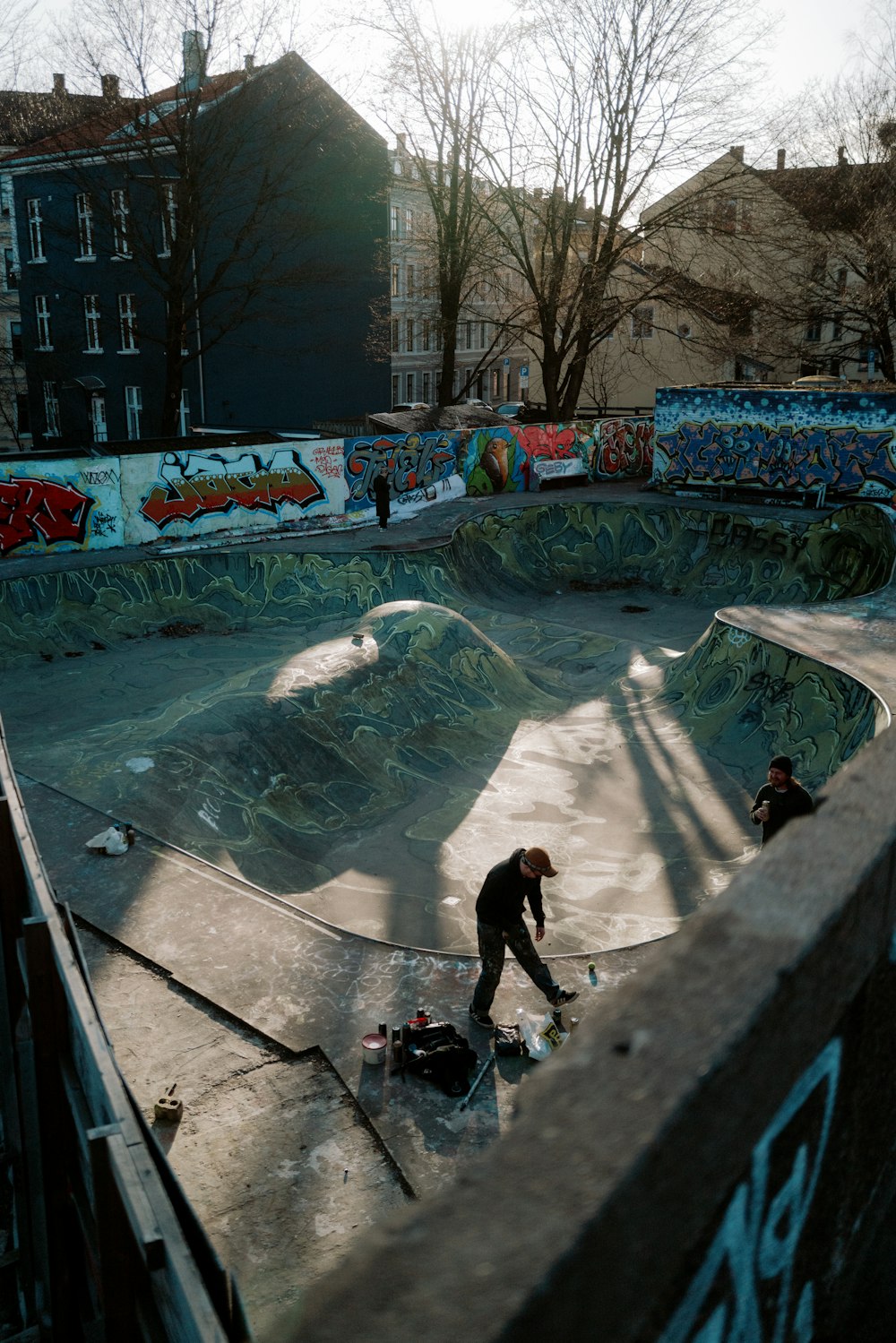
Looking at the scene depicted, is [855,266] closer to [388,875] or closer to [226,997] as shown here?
[388,875]

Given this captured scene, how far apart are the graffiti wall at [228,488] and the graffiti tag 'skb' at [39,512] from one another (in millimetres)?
1052

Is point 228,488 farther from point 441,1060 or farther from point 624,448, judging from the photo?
point 441,1060

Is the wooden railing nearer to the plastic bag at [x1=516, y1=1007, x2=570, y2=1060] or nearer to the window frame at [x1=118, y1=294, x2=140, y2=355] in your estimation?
the plastic bag at [x1=516, y1=1007, x2=570, y2=1060]

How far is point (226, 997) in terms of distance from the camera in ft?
25.3

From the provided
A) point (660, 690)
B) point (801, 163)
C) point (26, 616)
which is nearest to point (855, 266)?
point (801, 163)

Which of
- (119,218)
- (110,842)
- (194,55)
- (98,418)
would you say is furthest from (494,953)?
(98,418)

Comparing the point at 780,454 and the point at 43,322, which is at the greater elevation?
the point at 43,322

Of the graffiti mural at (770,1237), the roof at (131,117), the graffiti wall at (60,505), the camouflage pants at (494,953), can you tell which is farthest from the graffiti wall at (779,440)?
the graffiti mural at (770,1237)

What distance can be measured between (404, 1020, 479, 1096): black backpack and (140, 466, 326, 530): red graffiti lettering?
1825cm

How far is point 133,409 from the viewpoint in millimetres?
41188

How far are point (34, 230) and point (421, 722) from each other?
36.9 meters

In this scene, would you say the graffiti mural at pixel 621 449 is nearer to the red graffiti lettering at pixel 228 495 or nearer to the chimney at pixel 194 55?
the red graffiti lettering at pixel 228 495

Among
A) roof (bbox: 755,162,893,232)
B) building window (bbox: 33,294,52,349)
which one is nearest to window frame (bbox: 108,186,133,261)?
building window (bbox: 33,294,52,349)

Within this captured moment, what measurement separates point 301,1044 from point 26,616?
15.0m
